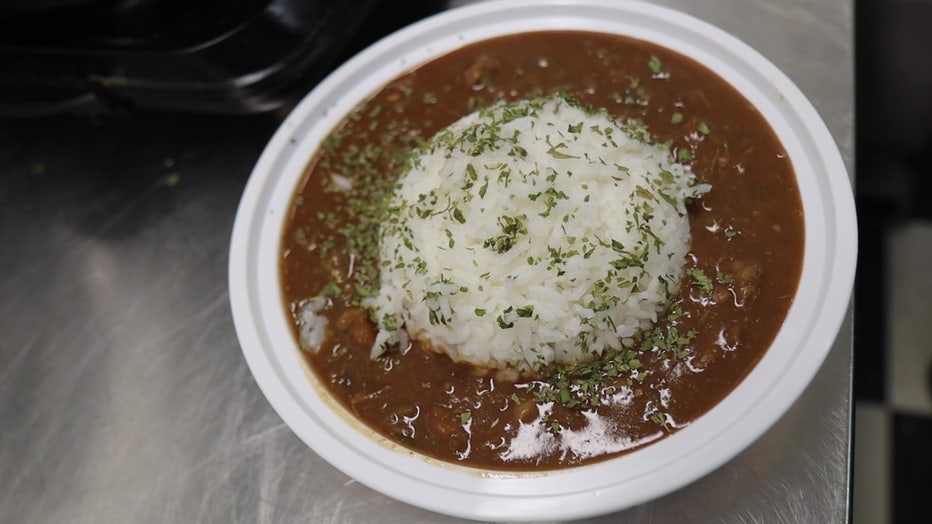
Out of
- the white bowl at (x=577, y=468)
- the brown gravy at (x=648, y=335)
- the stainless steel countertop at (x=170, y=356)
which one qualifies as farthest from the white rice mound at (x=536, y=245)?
the stainless steel countertop at (x=170, y=356)

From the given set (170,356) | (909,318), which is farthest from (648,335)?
(909,318)

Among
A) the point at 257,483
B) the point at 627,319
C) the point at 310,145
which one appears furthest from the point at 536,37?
the point at 257,483

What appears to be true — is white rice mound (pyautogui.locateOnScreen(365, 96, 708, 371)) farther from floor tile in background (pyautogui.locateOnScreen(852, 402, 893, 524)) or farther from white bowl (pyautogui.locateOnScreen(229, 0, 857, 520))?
floor tile in background (pyautogui.locateOnScreen(852, 402, 893, 524))

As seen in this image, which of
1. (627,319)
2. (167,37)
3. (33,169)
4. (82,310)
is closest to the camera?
(627,319)

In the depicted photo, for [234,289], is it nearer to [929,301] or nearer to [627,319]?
[627,319]

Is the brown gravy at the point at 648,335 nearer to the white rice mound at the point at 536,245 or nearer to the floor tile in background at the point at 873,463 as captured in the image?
the white rice mound at the point at 536,245
